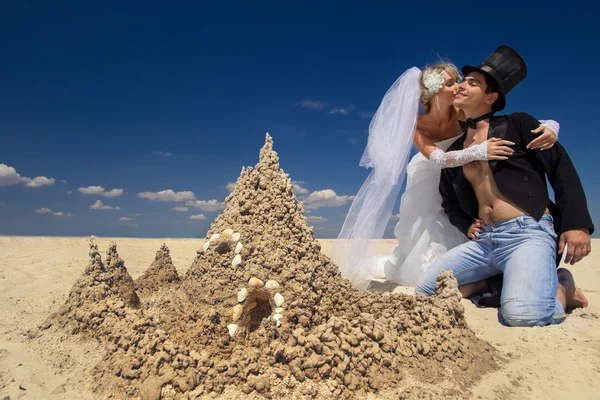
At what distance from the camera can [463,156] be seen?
12.4 feet

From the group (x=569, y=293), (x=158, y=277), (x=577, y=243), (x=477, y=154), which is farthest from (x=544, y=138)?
(x=158, y=277)

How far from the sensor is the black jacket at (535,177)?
350cm

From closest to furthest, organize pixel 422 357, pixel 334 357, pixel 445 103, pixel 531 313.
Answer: pixel 334 357 → pixel 422 357 → pixel 531 313 → pixel 445 103

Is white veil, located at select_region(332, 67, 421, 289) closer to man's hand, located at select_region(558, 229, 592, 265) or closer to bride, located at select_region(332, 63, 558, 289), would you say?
bride, located at select_region(332, 63, 558, 289)

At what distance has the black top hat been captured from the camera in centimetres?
360

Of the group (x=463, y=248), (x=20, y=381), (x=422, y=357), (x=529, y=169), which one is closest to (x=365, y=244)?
(x=463, y=248)

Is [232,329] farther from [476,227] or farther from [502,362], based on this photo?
[476,227]

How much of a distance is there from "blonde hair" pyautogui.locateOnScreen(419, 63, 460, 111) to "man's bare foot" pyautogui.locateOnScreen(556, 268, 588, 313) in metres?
2.35

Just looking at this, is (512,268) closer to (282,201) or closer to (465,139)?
(465,139)

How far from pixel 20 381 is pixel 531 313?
3849 millimetres

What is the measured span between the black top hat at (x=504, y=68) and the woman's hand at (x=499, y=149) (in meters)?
0.50

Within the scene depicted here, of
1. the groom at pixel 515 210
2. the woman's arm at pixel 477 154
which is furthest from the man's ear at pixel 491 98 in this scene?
the woman's arm at pixel 477 154

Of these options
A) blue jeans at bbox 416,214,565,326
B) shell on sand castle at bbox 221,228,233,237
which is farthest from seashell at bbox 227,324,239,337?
blue jeans at bbox 416,214,565,326

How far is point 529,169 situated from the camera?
3660 millimetres
